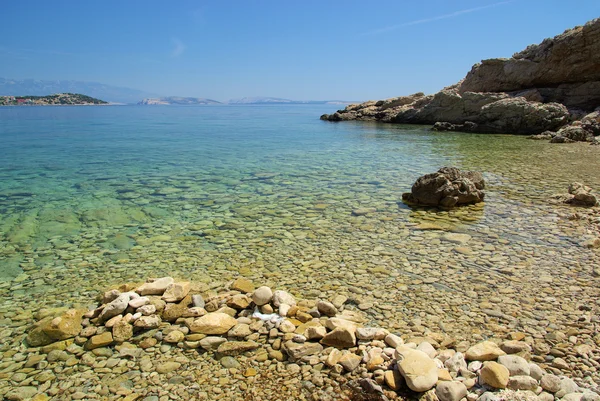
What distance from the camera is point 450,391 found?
11.6 ft

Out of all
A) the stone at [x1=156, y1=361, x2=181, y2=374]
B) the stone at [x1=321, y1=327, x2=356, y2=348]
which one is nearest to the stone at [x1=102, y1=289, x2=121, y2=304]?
the stone at [x1=156, y1=361, x2=181, y2=374]

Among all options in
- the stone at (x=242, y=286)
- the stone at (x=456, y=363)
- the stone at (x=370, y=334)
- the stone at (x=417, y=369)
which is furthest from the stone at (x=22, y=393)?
the stone at (x=456, y=363)

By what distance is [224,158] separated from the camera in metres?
21.0

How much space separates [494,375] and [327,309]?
2.20 meters

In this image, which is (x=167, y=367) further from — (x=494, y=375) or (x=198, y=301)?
(x=494, y=375)

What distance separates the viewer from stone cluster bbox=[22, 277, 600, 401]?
12.0ft

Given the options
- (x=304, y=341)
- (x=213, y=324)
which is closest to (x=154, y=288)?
(x=213, y=324)

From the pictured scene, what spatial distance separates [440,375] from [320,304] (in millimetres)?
1915

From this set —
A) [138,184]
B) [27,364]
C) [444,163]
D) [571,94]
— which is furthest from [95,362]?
[571,94]

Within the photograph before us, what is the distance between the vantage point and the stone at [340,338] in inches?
174

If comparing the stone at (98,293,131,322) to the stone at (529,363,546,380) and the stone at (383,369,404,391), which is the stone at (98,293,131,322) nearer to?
the stone at (383,369,404,391)

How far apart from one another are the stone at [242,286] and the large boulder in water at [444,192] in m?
6.28

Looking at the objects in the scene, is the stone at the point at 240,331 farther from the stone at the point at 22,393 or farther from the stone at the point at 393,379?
the stone at the point at 22,393

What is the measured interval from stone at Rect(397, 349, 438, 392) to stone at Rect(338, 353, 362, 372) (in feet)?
1.43
